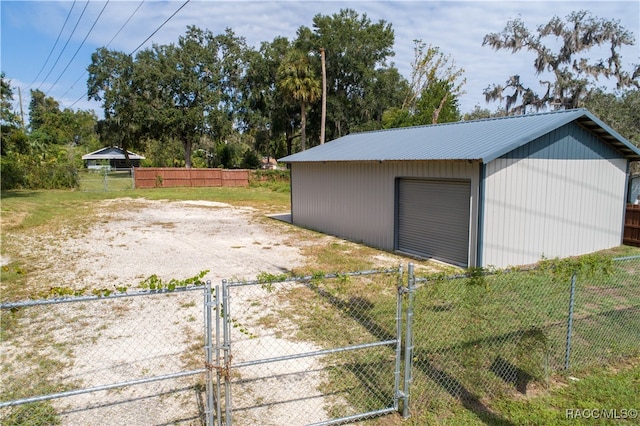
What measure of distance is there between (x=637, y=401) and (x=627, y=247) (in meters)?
9.88

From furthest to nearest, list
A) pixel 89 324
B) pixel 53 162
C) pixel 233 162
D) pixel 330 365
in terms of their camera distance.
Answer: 1. pixel 233 162
2. pixel 53 162
3. pixel 89 324
4. pixel 330 365

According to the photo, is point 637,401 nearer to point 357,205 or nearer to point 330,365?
point 330,365

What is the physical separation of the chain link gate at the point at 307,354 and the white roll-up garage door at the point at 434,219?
2.93 metres

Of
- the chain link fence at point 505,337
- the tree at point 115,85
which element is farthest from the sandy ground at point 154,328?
the tree at point 115,85

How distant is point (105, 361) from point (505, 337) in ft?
15.8

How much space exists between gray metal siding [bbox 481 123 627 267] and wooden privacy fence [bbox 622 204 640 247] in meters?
0.47

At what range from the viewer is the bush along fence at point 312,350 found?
154 inches

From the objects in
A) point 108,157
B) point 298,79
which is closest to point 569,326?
point 298,79

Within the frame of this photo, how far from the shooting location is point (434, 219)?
10.5 m

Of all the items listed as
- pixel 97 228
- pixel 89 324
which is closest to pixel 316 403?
pixel 89 324

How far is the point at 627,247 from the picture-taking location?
12312 millimetres

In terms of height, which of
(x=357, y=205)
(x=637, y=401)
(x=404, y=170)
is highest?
(x=404, y=170)

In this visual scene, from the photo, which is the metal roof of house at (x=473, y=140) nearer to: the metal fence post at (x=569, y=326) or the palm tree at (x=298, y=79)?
the metal fence post at (x=569, y=326)

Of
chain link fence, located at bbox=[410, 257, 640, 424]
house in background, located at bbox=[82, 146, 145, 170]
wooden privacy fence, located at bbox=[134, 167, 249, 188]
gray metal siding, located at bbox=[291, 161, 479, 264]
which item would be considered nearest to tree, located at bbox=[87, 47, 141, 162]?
wooden privacy fence, located at bbox=[134, 167, 249, 188]
